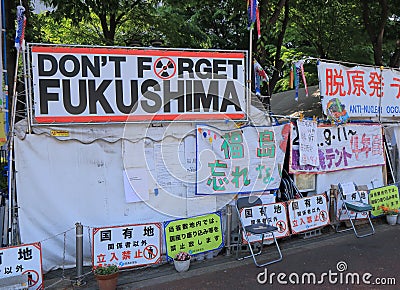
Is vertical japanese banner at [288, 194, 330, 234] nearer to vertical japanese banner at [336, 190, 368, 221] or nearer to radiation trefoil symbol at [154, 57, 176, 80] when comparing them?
vertical japanese banner at [336, 190, 368, 221]

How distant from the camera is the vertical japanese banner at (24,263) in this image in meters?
4.42

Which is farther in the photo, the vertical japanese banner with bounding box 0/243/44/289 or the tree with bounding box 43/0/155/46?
the tree with bounding box 43/0/155/46

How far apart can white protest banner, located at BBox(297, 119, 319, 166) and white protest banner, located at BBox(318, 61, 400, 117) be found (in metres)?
0.52

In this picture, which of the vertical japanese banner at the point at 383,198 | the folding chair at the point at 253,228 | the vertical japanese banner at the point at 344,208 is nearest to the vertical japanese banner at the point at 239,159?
the folding chair at the point at 253,228

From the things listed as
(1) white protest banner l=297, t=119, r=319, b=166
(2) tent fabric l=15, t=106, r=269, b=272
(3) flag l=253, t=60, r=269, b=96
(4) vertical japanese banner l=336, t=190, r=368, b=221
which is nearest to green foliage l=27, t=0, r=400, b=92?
(3) flag l=253, t=60, r=269, b=96

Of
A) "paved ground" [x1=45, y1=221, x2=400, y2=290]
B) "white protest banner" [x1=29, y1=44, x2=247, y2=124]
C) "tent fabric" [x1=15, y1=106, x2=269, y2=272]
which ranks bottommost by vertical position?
"paved ground" [x1=45, y1=221, x2=400, y2=290]

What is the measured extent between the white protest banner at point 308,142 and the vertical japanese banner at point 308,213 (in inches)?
27.4

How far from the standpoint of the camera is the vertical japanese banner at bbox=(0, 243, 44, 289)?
14.5ft

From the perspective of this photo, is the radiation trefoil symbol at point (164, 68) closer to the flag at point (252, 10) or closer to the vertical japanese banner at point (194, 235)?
the flag at point (252, 10)

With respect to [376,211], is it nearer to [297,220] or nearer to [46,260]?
[297,220]

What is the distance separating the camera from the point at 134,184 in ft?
18.6

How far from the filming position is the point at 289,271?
5.43 meters

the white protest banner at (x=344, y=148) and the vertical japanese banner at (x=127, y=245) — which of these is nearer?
the vertical japanese banner at (x=127, y=245)

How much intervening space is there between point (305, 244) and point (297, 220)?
45cm
